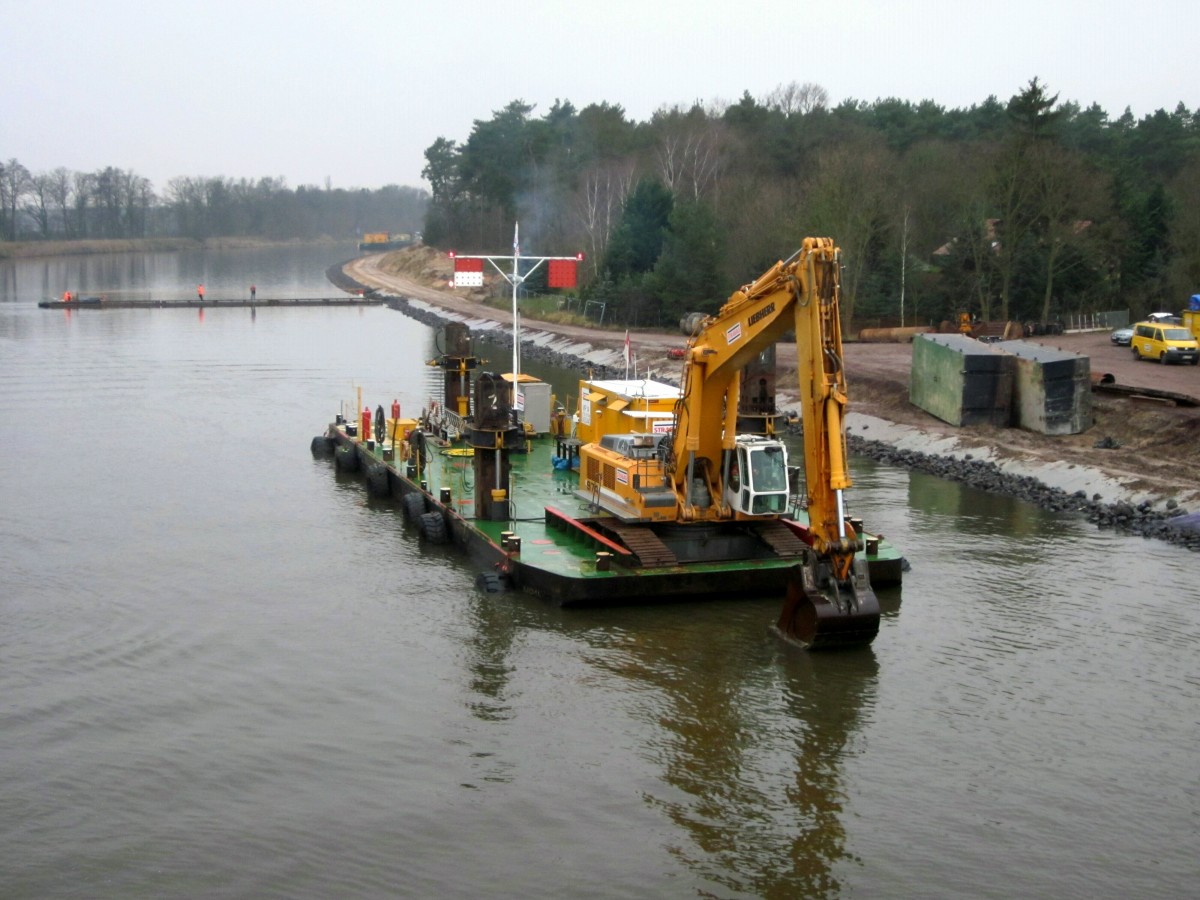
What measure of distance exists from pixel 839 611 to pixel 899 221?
40686mm

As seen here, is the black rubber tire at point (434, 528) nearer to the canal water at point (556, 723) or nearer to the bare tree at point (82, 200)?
the canal water at point (556, 723)

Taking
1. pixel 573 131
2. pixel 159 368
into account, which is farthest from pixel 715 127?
pixel 159 368

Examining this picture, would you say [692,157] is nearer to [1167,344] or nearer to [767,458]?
[1167,344]

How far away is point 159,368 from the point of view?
50094 millimetres

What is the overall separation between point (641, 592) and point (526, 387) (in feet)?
36.1

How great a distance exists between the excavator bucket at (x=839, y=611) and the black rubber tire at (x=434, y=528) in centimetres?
778

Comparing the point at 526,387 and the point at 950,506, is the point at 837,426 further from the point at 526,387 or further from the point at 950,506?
the point at 526,387

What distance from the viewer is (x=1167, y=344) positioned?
40.8 m

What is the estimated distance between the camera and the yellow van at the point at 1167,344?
133ft

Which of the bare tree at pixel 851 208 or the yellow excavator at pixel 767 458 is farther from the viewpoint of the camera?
the bare tree at pixel 851 208

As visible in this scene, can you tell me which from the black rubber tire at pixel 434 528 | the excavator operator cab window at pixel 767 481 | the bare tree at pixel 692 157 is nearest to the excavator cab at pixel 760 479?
the excavator operator cab window at pixel 767 481

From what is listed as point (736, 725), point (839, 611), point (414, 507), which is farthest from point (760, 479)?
point (414, 507)

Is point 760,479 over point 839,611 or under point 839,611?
over

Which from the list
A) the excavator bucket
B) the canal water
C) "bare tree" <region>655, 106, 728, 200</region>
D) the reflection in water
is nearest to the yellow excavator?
the excavator bucket
